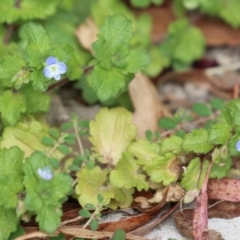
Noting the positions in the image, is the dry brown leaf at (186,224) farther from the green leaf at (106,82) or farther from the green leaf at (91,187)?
the green leaf at (106,82)

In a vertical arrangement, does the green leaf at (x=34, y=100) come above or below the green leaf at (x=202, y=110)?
above

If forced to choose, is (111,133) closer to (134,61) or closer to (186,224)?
(134,61)

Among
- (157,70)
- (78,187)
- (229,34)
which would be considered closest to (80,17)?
(157,70)

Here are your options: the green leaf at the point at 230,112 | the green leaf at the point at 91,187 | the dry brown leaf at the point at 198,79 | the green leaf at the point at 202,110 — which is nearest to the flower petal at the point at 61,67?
the green leaf at the point at 91,187

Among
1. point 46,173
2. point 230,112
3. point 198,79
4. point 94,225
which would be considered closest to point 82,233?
point 94,225

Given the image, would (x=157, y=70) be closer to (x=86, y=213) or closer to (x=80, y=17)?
(x=80, y=17)

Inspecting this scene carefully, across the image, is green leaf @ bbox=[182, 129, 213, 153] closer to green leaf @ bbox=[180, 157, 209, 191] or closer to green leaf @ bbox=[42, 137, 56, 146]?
green leaf @ bbox=[180, 157, 209, 191]
